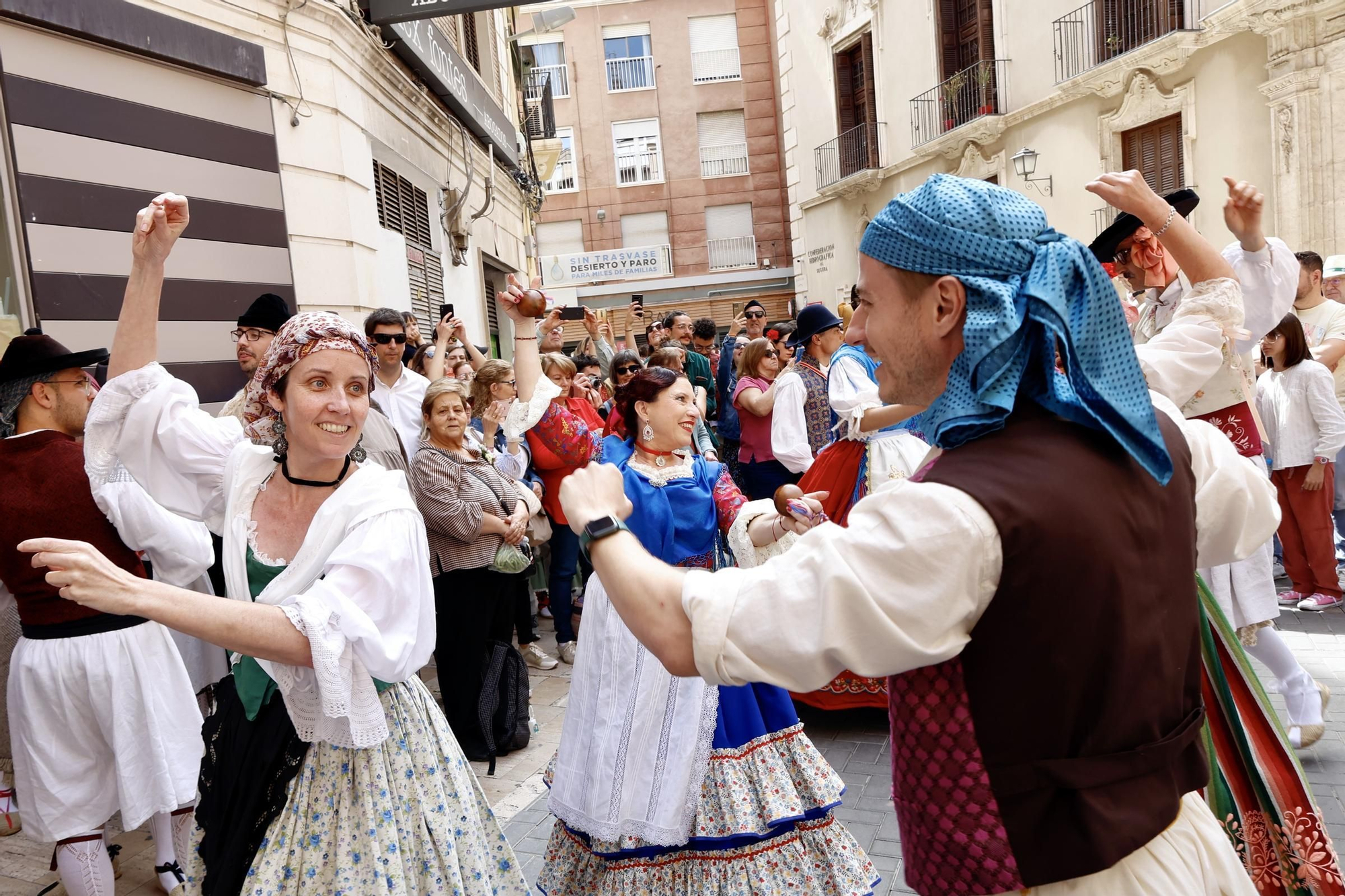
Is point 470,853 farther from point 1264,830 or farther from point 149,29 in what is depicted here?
point 149,29

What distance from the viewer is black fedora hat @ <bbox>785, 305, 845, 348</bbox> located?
6.30 metres

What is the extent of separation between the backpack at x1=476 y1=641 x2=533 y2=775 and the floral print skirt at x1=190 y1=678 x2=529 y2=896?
7.84 ft

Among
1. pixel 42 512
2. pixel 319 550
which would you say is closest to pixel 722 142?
pixel 42 512

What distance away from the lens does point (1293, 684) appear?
13.2 feet

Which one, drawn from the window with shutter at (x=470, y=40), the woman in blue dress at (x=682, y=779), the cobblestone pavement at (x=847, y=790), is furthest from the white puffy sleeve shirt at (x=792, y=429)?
the window with shutter at (x=470, y=40)

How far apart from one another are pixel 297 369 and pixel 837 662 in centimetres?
172

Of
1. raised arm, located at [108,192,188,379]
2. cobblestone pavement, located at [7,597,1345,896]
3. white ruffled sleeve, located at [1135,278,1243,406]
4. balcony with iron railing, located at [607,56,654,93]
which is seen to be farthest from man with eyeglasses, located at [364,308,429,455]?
balcony with iron railing, located at [607,56,654,93]

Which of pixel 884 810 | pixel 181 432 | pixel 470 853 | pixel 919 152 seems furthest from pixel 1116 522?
pixel 919 152

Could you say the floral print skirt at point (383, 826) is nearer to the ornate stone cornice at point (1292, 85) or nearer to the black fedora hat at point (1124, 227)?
the black fedora hat at point (1124, 227)

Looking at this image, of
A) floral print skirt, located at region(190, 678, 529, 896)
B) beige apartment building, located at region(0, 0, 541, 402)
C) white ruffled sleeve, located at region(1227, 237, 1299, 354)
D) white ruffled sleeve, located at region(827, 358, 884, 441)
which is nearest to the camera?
floral print skirt, located at region(190, 678, 529, 896)

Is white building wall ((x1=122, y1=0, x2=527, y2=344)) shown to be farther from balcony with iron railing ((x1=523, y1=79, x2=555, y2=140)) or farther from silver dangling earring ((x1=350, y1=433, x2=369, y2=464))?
balcony with iron railing ((x1=523, y1=79, x2=555, y2=140))

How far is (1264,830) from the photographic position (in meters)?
2.20

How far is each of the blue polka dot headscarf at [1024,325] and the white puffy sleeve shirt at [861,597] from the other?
0.18 metres

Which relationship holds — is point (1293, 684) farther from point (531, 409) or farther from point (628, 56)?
point (628, 56)
